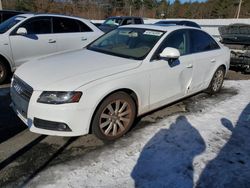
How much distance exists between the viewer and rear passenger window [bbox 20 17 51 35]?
6604mm

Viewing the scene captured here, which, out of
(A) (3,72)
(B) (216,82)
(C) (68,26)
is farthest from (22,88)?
(B) (216,82)

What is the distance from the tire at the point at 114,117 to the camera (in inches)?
141

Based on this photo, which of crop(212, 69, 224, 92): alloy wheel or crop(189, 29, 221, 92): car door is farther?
crop(212, 69, 224, 92): alloy wheel

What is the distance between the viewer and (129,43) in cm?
457

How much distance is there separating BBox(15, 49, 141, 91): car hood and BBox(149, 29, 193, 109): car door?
40cm

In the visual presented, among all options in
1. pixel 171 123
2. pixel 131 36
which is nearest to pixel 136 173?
pixel 171 123

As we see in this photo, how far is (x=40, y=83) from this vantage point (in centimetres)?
342

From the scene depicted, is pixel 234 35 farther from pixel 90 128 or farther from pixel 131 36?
pixel 90 128

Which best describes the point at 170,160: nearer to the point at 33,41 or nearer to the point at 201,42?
the point at 201,42

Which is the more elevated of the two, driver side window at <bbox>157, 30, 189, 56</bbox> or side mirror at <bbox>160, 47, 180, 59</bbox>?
driver side window at <bbox>157, 30, 189, 56</bbox>

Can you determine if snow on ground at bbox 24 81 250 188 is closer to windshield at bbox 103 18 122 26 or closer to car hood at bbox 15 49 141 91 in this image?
car hood at bbox 15 49 141 91

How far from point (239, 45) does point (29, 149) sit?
6906mm

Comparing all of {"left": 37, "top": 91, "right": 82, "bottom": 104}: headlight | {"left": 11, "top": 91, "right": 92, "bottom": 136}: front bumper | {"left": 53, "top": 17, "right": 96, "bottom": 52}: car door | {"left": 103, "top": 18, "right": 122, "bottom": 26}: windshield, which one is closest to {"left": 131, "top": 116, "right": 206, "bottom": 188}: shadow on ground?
{"left": 11, "top": 91, "right": 92, "bottom": 136}: front bumper

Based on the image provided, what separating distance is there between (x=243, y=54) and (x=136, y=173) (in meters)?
6.28
